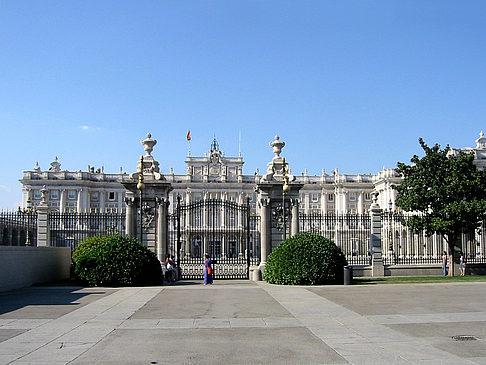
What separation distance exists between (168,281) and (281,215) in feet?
20.4

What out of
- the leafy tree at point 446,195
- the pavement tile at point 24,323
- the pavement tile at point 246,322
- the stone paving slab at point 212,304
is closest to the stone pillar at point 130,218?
the stone paving slab at point 212,304

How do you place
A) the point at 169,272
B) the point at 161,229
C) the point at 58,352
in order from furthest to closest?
the point at 161,229 → the point at 169,272 → the point at 58,352

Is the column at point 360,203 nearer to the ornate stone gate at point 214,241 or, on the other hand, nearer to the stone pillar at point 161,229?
the ornate stone gate at point 214,241

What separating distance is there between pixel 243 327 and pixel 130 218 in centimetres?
1595

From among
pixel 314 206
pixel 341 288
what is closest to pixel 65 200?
pixel 314 206

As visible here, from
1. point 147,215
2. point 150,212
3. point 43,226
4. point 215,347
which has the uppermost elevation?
point 150,212

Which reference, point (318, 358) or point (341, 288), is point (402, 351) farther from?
point (341, 288)

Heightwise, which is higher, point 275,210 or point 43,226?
point 275,210

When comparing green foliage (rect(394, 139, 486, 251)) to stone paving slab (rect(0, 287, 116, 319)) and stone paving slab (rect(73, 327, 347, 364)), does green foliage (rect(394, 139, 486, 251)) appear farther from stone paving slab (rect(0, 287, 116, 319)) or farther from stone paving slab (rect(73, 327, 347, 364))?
stone paving slab (rect(73, 327, 347, 364))

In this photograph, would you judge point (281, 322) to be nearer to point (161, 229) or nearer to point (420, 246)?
point (161, 229)

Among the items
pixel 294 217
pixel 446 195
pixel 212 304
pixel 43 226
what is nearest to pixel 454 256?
pixel 446 195

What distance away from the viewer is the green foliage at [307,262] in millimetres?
24125

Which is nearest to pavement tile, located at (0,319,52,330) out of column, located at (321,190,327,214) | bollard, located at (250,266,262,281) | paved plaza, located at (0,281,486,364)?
paved plaza, located at (0,281,486,364)

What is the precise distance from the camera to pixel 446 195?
33.2 meters
